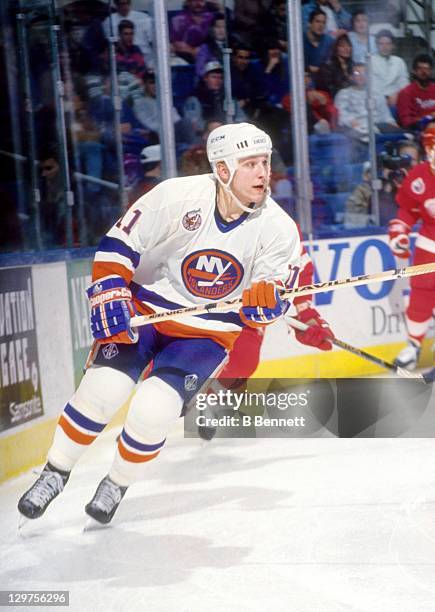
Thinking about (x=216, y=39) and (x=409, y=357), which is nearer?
(x=216, y=39)

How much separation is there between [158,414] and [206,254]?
40cm

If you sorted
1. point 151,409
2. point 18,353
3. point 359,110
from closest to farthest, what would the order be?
1. point 151,409
2. point 359,110
3. point 18,353

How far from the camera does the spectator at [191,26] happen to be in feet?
7.96

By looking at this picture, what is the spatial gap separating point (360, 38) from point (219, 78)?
35cm

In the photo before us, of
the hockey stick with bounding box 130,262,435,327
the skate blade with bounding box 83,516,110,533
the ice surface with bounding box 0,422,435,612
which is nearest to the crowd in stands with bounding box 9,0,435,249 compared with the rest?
the hockey stick with bounding box 130,262,435,327

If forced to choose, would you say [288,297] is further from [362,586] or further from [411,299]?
[362,586]

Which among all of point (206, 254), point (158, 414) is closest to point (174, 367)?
point (158, 414)

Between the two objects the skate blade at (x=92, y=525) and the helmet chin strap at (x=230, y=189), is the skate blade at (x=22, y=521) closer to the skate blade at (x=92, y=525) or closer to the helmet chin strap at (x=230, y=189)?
the skate blade at (x=92, y=525)

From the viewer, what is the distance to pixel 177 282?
95.4 inches

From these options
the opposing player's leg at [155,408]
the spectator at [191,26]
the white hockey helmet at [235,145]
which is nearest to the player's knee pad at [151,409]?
the opposing player's leg at [155,408]

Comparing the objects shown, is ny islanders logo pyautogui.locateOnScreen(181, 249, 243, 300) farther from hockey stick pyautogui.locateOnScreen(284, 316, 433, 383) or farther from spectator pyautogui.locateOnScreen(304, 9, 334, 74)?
spectator pyautogui.locateOnScreen(304, 9, 334, 74)

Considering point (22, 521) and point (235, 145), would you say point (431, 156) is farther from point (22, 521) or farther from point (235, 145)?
point (22, 521)

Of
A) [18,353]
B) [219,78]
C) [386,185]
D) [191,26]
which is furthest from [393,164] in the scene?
[18,353]

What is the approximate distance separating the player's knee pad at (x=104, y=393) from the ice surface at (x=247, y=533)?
0.08 m
